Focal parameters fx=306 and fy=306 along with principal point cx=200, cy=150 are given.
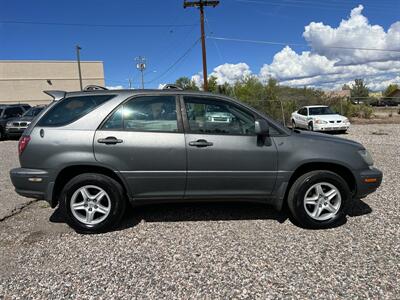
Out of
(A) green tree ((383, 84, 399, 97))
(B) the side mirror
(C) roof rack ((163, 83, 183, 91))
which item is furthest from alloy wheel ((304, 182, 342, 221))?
(A) green tree ((383, 84, 399, 97))

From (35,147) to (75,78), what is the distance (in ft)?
180

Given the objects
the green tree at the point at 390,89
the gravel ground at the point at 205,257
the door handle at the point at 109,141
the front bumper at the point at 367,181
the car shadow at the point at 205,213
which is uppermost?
the green tree at the point at 390,89

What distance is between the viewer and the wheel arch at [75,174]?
380cm

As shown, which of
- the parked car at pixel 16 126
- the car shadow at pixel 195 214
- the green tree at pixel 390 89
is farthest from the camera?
the green tree at pixel 390 89

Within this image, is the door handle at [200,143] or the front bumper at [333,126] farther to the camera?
the front bumper at [333,126]

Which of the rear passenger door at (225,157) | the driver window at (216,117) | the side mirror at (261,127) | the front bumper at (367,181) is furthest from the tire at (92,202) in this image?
the front bumper at (367,181)

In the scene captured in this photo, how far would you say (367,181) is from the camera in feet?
12.9

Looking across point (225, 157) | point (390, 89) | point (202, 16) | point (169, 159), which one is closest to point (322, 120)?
point (202, 16)

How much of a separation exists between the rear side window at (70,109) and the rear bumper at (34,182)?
0.61 meters

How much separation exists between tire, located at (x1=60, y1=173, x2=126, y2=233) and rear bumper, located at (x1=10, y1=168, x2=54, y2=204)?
0.61ft

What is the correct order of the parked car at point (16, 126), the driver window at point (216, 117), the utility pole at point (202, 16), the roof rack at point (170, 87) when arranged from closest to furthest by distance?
the driver window at point (216, 117) < the roof rack at point (170, 87) < the parked car at point (16, 126) < the utility pole at point (202, 16)

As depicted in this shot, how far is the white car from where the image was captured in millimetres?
15672

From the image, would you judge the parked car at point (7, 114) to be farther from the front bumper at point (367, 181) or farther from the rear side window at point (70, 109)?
the front bumper at point (367, 181)

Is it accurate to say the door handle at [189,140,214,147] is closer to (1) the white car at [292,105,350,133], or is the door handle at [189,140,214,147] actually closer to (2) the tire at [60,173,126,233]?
(2) the tire at [60,173,126,233]
